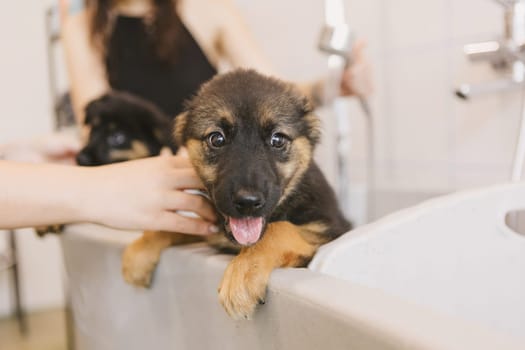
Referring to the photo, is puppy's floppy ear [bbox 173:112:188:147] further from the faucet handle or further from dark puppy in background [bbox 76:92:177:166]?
the faucet handle

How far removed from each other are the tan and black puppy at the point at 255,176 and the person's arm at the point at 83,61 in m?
1.07

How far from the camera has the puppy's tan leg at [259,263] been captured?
0.71 m

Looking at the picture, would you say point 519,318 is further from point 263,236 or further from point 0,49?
point 0,49

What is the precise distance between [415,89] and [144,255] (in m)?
1.37

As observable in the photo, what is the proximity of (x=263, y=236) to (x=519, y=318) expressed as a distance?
1.77ft

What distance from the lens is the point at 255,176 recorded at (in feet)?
2.98

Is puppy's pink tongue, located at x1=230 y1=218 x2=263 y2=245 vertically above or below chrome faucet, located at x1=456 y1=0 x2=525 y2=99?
below

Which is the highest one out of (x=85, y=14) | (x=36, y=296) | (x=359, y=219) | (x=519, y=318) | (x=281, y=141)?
(x=85, y=14)

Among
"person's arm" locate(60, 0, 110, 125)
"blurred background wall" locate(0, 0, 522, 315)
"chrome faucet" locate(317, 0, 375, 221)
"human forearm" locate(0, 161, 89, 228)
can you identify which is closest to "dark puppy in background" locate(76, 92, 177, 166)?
"person's arm" locate(60, 0, 110, 125)

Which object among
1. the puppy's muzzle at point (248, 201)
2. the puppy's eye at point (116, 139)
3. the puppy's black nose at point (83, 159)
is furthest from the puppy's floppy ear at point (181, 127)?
the puppy's eye at point (116, 139)

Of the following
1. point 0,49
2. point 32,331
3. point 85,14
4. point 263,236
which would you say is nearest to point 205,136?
point 263,236

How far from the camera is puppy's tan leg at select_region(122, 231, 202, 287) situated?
967 mm

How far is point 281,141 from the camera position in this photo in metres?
1.05

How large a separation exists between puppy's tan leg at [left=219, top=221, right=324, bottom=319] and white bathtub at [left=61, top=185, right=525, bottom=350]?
0.07 feet
